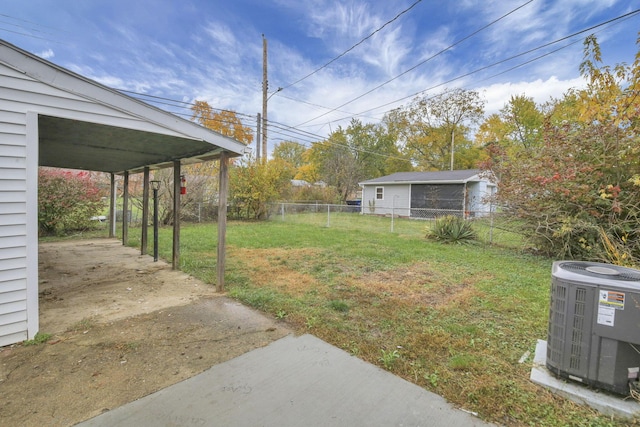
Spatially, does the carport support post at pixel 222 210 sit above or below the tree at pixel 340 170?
below

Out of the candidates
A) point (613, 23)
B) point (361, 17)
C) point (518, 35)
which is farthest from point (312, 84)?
point (613, 23)

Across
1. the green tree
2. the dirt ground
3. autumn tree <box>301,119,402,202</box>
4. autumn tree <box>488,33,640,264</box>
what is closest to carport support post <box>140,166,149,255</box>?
the dirt ground

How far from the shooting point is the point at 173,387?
1.97 meters

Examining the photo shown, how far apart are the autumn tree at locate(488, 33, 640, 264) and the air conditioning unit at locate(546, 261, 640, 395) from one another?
142 inches

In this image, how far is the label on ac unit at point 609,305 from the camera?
1.70 meters

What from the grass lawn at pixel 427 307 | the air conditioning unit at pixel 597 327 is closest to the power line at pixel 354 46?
the grass lawn at pixel 427 307

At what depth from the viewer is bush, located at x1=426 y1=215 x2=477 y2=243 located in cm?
805

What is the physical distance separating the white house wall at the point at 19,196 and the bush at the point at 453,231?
27.0ft

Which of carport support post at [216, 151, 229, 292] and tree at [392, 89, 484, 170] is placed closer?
carport support post at [216, 151, 229, 292]

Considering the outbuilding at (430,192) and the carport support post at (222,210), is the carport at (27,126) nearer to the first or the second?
the carport support post at (222,210)

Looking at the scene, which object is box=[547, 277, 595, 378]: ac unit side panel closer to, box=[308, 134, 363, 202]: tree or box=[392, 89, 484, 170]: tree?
box=[308, 134, 363, 202]: tree

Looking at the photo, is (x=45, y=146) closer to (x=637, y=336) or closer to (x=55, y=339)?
(x=55, y=339)

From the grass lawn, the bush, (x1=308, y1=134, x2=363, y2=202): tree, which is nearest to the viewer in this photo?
the grass lawn

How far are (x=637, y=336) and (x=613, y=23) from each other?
7085mm
